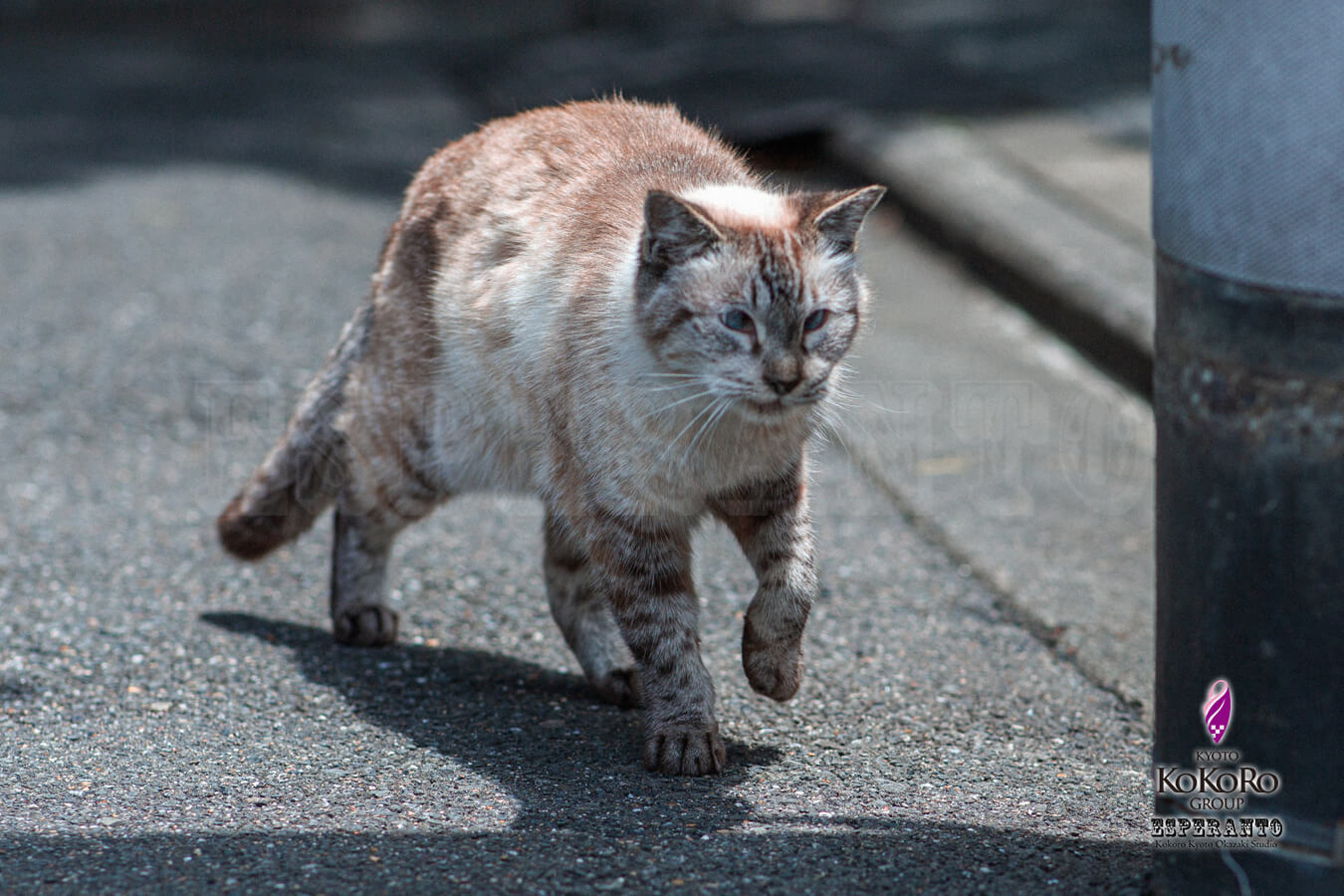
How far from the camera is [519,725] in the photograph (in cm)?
342

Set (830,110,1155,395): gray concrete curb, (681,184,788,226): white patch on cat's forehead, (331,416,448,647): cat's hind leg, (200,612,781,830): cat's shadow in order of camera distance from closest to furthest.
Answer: (200,612,781,830): cat's shadow, (681,184,788,226): white patch on cat's forehead, (331,416,448,647): cat's hind leg, (830,110,1155,395): gray concrete curb

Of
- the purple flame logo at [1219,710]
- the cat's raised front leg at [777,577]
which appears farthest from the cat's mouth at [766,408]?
the purple flame logo at [1219,710]

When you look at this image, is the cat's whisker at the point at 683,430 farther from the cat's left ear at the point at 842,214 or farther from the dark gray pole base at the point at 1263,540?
the dark gray pole base at the point at 1263,540

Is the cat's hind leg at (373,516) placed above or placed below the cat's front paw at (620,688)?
above

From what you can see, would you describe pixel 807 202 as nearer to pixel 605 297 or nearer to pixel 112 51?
pixel 605 297

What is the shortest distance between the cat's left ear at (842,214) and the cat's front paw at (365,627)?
5.43 feet

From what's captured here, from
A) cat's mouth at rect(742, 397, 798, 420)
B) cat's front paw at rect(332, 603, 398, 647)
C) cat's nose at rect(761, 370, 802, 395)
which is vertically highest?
cat's nose at rect(761, 370, 802, 395)

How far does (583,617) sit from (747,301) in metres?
1.18

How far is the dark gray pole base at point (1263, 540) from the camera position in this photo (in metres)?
2.10

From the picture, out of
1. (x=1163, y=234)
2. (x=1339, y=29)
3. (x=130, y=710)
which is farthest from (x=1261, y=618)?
(x=130, y=710)

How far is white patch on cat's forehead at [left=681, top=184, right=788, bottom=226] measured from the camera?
10.3ft

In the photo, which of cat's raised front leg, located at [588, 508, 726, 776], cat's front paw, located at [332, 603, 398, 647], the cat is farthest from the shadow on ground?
cat's front paw, located at [332, 603, 398, 647]

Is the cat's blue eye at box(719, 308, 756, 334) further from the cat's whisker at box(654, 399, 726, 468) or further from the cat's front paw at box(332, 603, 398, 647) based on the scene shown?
the cat's front paw at box(332, 603, 398, 647)

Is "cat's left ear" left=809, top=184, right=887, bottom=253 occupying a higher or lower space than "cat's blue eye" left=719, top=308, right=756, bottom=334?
higher
